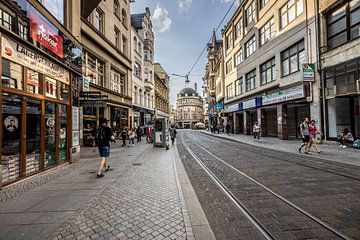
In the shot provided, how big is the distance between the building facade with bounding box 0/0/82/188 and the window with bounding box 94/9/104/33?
933cm

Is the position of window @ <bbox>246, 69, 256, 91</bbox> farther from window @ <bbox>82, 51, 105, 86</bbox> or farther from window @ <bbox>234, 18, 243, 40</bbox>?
window @ <bbox>82, 51, 105, 86</bbox>

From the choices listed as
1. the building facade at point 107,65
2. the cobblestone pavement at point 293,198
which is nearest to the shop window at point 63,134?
the building facade at point 107,65

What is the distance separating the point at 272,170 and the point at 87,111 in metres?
15.0

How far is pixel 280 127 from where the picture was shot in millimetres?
21047

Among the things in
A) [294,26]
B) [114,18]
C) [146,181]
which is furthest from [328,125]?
[114,18]

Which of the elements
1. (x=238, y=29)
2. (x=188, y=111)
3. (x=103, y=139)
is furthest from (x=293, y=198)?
(x=188, y=111)

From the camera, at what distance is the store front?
13730 millimetres

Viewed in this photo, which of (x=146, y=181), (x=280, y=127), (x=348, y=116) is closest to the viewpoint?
(x=146, y=181)

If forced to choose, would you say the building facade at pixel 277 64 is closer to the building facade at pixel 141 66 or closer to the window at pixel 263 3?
the window at pixel 263 3

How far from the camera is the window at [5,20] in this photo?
5.69 metres

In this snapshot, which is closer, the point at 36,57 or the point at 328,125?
the point at 36,57

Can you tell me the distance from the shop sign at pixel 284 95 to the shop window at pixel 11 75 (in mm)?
17833

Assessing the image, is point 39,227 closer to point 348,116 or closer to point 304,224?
point 304,224

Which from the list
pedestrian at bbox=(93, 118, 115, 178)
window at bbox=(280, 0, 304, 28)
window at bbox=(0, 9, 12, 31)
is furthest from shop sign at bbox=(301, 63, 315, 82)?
window at bbox=(0, 9, 12, 31)
